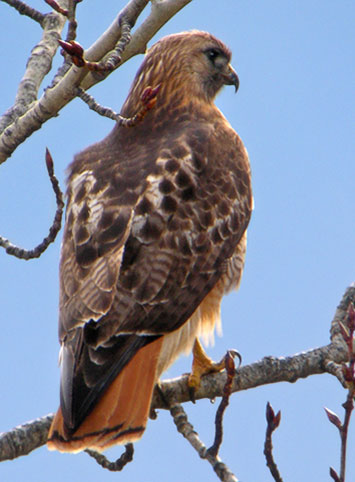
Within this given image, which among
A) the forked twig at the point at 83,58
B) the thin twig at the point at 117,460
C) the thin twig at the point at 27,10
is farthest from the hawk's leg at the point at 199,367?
the thin twig at the point at 27,10

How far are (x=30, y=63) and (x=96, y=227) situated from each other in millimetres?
1338

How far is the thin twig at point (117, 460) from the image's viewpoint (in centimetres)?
375

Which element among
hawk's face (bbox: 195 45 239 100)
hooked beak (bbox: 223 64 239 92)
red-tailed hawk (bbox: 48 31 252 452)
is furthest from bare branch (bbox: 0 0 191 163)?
hooked beak (bbox: 223 64 239 92)

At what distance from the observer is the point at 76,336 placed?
3617 mm

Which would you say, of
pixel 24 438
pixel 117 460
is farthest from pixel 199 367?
pixel 24 438

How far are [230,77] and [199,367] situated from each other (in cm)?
200

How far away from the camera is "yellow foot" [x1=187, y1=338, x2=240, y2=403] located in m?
4.17

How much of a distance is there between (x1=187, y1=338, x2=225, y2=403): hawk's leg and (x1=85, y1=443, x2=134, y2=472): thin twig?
534mm

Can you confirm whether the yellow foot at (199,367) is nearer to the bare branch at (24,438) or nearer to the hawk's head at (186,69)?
the bare branch at (24,438)

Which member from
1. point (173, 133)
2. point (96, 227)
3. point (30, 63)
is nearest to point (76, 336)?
point (96, 227)

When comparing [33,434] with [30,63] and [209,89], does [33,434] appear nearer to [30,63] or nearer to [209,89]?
[30,63]

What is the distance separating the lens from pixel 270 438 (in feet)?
9.59

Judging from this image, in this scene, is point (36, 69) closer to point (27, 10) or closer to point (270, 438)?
point (27, 10)

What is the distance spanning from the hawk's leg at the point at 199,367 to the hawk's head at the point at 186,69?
152cm
